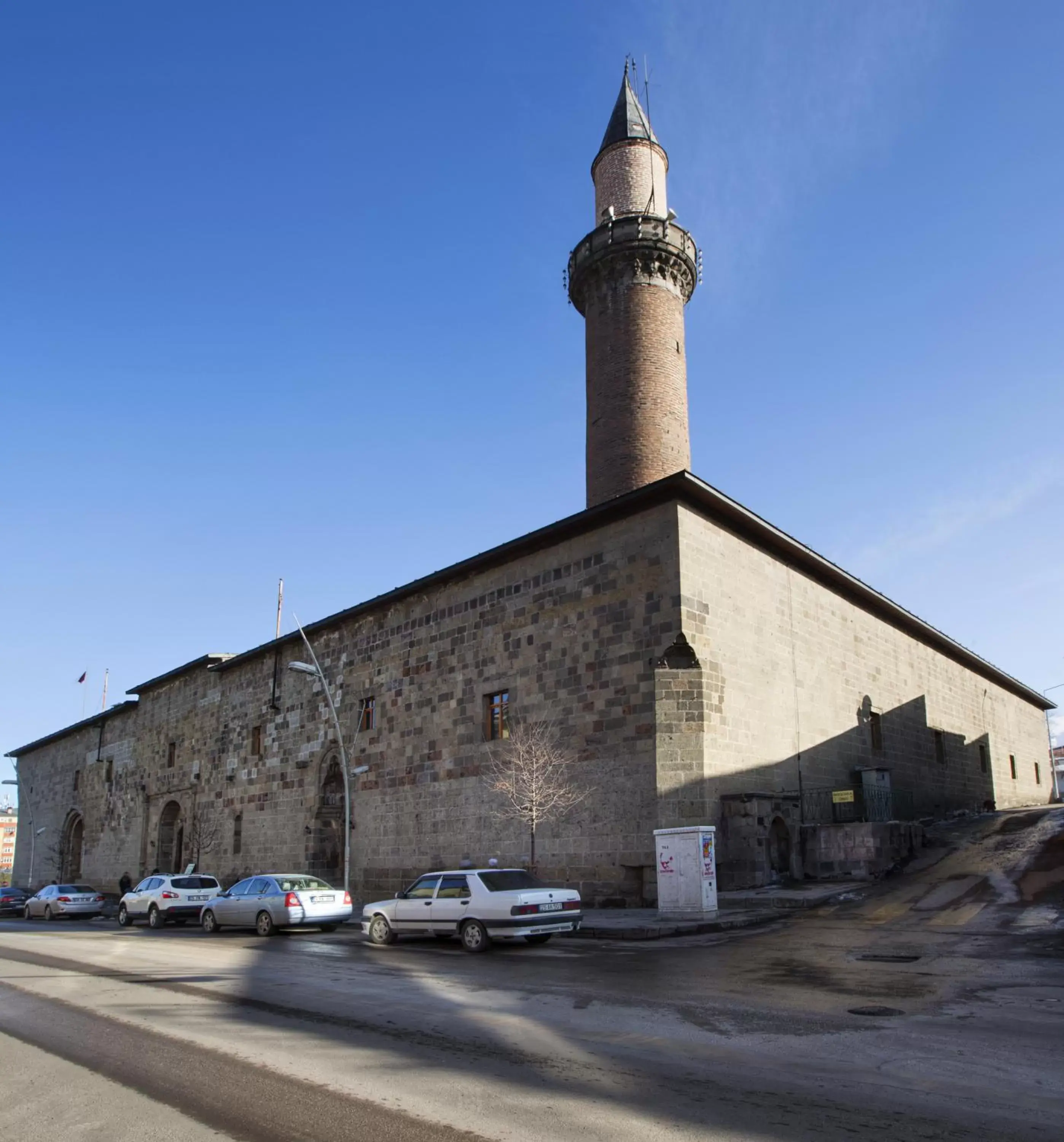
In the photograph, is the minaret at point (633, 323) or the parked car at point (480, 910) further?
the minaret at point (633, 323)

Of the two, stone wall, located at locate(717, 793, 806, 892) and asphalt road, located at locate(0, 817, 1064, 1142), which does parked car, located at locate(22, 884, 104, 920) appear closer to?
asphalt road, located at locate(0, 817, 1064, 1142)

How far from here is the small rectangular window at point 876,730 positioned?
28.8 metres

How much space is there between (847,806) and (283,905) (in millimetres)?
14348

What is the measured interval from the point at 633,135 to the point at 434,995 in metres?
33.0

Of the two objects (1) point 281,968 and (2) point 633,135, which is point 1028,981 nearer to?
(1) point 281,968

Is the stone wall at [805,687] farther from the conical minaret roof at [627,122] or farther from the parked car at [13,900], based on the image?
the parked car at [13,900]

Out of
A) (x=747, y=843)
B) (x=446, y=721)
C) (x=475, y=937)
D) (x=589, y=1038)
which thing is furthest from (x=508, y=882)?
(x=446, y=721)

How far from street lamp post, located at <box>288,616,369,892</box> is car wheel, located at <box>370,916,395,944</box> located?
10095 millimetres

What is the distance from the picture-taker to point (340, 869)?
31578 mm

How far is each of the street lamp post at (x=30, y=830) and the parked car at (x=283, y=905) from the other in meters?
44.8

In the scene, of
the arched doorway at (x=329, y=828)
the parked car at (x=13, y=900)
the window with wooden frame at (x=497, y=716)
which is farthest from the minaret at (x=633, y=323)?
the parked car at (x=13, y=900)

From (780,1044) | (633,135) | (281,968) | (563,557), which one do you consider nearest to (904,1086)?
(780,1044)

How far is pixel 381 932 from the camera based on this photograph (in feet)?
54.7

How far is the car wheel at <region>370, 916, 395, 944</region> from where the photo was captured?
1658 cm
